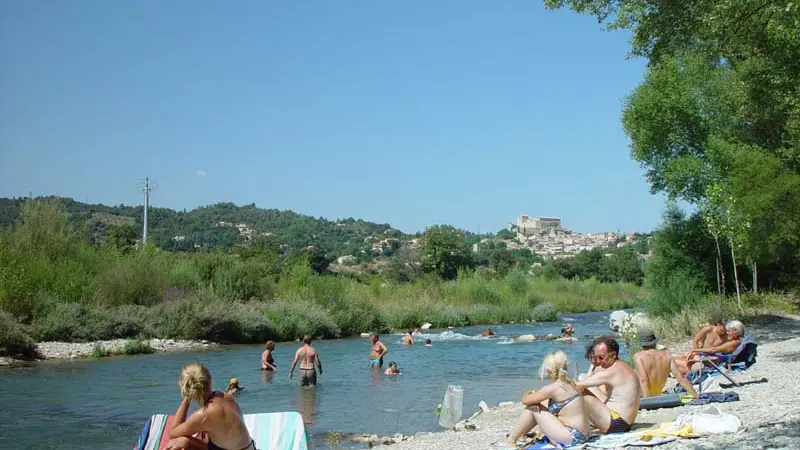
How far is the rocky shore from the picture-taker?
89.2ft

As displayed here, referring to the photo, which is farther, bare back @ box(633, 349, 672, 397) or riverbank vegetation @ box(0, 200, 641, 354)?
riverbank vegetation @ box(0, 200, 641, 354)

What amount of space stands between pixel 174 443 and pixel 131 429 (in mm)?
8143

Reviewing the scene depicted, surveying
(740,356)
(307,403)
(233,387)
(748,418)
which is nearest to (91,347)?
(233,387)

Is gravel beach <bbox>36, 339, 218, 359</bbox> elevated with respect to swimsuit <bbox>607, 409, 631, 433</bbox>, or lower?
elevated

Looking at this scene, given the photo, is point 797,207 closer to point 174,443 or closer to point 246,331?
point 174,443

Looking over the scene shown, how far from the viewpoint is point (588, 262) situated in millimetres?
98688

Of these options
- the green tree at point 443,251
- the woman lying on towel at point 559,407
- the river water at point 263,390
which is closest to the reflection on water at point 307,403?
the river water at point 263,390

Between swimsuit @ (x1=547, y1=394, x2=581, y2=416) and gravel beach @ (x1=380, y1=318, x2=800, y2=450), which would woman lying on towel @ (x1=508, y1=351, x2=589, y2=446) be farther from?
gravel beach @ (x1=380, y1=318, x2=800, y2=450)

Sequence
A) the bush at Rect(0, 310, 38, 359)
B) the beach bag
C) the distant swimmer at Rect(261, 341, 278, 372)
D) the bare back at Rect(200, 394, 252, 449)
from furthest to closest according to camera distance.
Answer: the bush at Rect(0, 310, 38, 359)
the distant swimmer at Rect(261, 341, 278, 372)
the beach bag
the bare back at Rect(200, 394, 252, 449)

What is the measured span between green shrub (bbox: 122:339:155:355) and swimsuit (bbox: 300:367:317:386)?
38.0 feet

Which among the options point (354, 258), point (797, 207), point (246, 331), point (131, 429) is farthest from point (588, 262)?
point (131, 429)

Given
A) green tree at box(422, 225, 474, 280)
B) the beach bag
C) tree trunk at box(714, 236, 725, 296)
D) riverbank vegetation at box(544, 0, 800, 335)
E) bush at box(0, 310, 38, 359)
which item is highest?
green tree at box(422, 225, 474, 280)

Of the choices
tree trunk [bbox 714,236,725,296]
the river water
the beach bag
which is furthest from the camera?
tree trunk [bbox 714,236,725,296]

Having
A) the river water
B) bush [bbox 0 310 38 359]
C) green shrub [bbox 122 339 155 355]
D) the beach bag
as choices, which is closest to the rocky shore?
green shrub [bbox 122 339 155 355]
